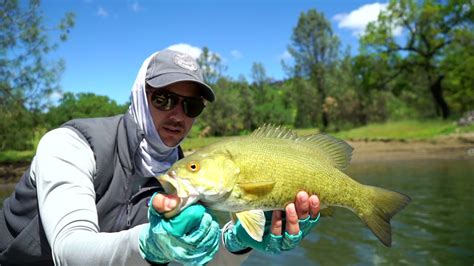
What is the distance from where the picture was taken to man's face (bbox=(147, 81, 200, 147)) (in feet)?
10.1

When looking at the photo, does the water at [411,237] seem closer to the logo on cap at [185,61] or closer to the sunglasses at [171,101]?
the sunglasses at [171,101]

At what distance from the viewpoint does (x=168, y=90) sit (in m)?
3.03

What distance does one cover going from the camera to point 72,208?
226cm

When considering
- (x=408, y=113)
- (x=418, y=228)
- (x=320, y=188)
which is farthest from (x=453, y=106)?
(x=320, y=188)

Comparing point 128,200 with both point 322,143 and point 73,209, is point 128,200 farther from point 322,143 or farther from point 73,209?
point 322,143

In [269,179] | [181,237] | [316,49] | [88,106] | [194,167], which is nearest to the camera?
[181,237]

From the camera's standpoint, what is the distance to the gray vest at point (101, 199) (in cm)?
277

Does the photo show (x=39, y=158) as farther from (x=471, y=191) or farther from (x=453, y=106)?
(x=453, y=106)

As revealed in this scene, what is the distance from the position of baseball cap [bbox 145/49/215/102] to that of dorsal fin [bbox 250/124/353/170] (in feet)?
1.92

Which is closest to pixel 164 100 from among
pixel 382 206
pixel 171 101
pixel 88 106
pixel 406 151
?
pixel 171 101

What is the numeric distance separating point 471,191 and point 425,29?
24938 mm

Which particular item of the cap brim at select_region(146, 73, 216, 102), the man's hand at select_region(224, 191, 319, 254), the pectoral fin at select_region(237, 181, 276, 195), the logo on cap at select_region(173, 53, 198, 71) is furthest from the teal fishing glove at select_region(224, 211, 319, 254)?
the logo on cap at select_region(173, 53, 198, 71)

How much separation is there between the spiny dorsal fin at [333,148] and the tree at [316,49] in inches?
1622

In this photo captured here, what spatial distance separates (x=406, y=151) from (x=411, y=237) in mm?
17181
